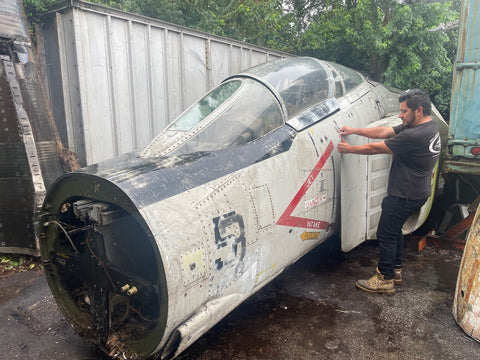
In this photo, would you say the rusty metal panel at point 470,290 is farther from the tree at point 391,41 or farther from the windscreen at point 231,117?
the tree at point 391,41

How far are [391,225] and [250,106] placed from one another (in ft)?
6.21

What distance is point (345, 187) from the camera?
3.58 metres

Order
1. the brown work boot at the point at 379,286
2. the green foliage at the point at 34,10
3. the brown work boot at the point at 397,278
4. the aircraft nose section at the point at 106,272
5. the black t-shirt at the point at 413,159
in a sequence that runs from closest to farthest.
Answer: the aircraft nose section at the point at 106,272 → the black t-shirt at the point at 413,159 → the brown work boot at the point at 379,286 → the brown work boot at the point at 397,278 → the green foliage at the point at 34,10

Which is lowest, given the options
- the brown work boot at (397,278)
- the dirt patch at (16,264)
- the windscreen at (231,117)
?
the dirt patch at (16,264)

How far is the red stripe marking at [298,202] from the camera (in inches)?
116

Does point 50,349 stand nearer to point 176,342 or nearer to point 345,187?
point 176,342

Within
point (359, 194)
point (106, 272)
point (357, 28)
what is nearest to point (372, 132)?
point (359, 194)

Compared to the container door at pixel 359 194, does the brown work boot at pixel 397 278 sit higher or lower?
lower

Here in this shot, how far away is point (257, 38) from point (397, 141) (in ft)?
43.8

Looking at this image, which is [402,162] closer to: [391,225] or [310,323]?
[391,225]

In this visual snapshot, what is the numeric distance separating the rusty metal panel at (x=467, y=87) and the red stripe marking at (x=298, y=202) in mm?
2274

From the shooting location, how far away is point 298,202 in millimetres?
3090

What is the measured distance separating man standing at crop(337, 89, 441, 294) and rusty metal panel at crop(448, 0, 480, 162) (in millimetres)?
1418

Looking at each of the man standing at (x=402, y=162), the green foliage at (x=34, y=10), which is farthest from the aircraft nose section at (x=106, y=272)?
the green foliage at (x=34, y=10)
